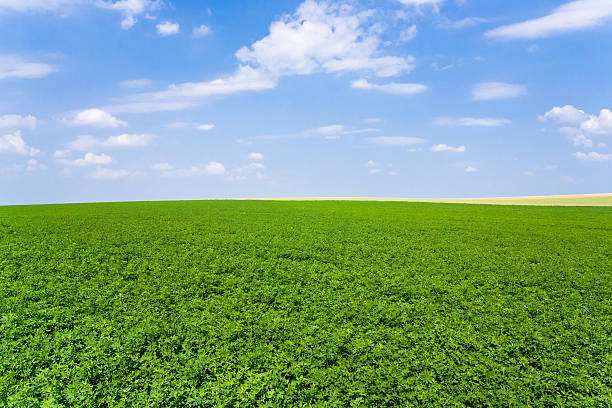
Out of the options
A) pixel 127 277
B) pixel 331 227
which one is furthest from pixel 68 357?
pixel 331 227

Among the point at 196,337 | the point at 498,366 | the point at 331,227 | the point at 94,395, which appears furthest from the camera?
the point at 331,227

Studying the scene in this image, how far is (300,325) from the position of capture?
34.7 feet

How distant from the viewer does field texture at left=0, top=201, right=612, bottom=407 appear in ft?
26.8

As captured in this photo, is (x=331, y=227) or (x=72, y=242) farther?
(x=331, y=227)

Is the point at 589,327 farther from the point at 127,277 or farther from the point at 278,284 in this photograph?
the point at 127,277

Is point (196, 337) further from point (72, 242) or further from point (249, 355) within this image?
point (72, 242)

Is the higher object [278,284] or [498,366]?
[278,284]

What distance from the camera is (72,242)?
63.8ft

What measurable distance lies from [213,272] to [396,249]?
874 cm

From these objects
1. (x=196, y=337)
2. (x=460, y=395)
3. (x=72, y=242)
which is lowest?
(x=460, y=395)

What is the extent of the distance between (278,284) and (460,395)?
6.86 metres

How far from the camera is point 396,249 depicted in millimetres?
18562

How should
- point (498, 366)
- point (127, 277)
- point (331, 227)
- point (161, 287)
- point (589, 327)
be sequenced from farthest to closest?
point (331, 227)
point (127, 277)
point (161, 287)
point (589, 327)
point (498, 366)

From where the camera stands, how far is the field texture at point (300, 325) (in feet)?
26.8
